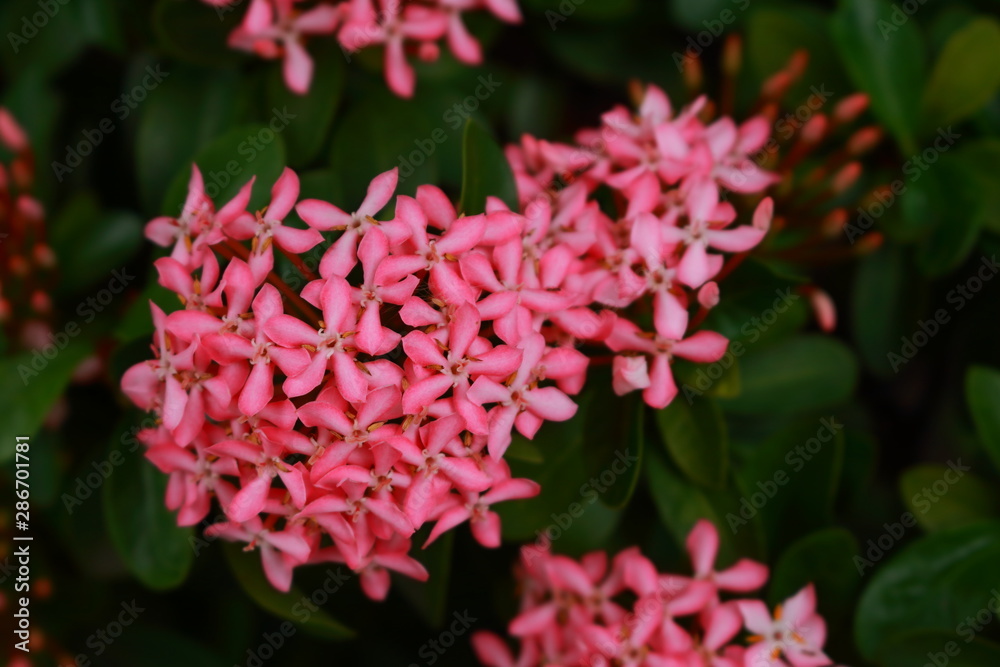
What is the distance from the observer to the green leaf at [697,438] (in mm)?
1148

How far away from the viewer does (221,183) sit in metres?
1.22

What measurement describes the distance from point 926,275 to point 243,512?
1.18 meters

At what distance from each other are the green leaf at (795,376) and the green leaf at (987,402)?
0.19 m

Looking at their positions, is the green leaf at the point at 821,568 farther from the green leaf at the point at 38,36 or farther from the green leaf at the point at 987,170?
the green leaf at the point at 38,36

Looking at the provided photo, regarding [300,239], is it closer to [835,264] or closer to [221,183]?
[221,183]

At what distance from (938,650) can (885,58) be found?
96cm

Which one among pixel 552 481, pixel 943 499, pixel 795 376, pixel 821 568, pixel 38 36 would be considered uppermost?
pixel 38 36

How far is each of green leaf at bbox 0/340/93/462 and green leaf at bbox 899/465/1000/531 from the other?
136cm

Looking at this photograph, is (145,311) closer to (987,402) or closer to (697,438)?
(697,438)

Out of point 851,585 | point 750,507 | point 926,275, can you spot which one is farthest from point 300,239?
point 926,275

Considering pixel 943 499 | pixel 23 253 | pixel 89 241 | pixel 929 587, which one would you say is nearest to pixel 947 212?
pixel 943 499

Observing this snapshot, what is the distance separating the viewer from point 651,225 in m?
1.01

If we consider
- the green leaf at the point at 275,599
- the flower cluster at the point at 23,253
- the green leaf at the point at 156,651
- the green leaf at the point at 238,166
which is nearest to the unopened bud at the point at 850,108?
the green leaf at the point at 238,166

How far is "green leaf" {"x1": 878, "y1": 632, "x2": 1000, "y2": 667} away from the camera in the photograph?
1.17 meters
